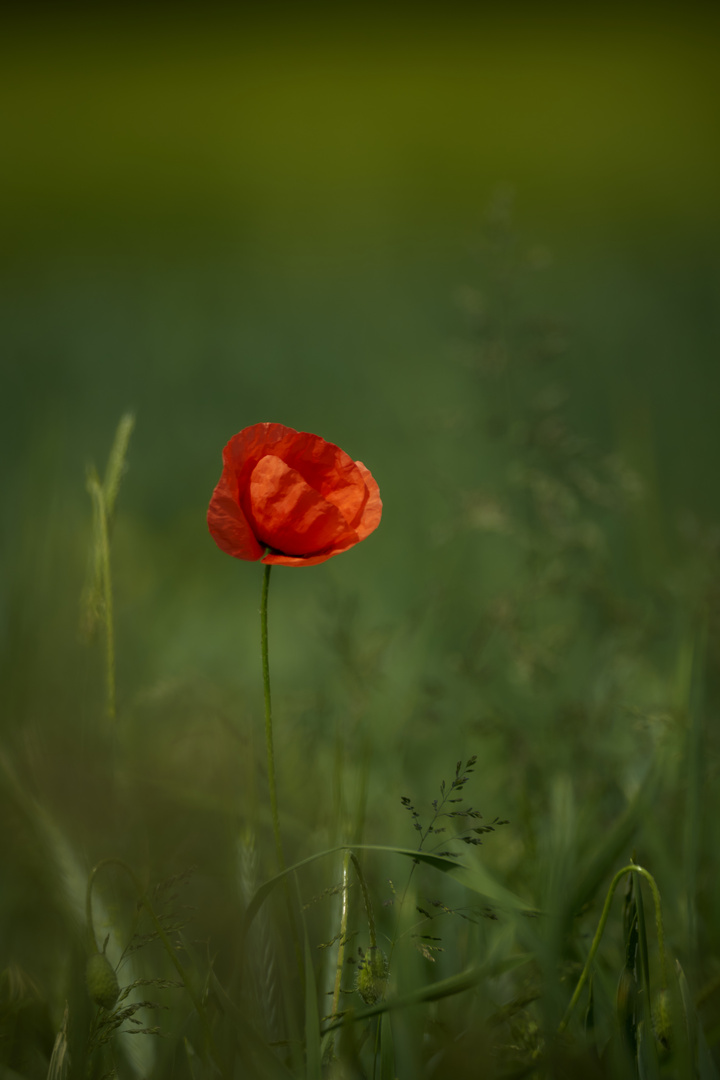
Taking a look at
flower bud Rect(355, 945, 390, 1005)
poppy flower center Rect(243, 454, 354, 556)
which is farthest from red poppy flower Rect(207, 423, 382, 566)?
flower bud Rect(355, 945, 390, 1005)

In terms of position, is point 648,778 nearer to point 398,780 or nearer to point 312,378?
point 398,780

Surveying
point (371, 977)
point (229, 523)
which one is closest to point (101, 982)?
point (371, 977)

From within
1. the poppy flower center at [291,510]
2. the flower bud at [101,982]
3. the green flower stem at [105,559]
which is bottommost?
the flower bud at [101,982]

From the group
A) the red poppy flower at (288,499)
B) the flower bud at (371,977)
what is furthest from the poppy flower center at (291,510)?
the flower bud at (371,977)

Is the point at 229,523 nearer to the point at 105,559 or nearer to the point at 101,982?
the point at 105,559

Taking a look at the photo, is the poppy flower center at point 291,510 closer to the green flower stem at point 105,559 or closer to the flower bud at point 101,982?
the green flower stem at point 105,559

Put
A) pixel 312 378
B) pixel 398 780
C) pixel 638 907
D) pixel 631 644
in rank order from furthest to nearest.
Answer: pixel 312 378 → pixel 631 644 → pixel 398 780 → pixel 638 907

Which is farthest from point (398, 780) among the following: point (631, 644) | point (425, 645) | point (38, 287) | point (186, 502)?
point (38, 287)

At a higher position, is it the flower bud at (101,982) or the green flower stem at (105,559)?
the green flower stem at (105,559)
